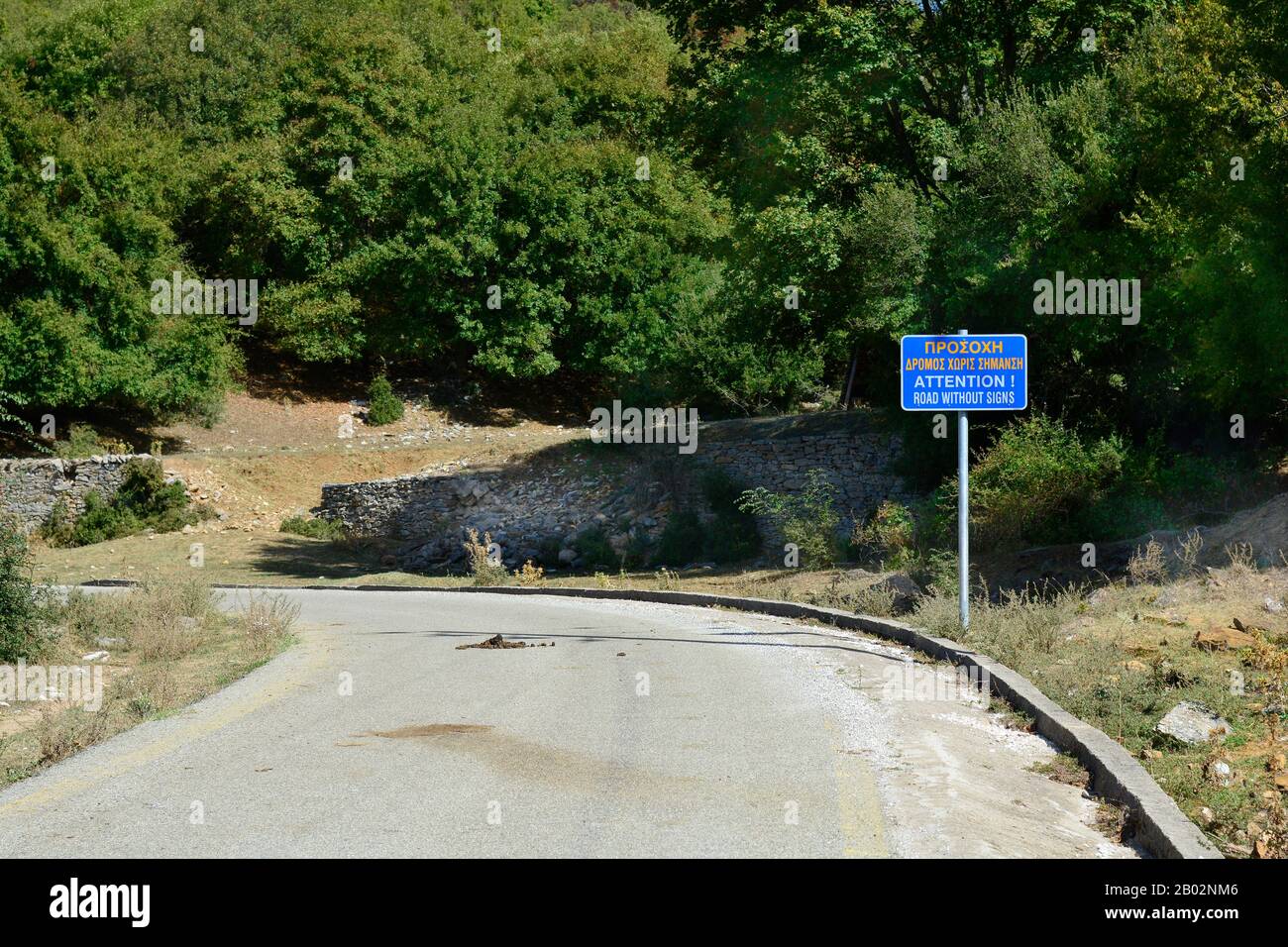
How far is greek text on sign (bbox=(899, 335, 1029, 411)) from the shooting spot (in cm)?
1568

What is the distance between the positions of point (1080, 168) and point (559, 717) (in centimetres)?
1788

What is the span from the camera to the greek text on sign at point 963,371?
15.7m

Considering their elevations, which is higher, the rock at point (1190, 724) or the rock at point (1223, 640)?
the rock at point (1223, 640)

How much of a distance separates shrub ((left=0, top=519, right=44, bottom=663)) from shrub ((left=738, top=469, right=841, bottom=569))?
Answer: 14.9 metres

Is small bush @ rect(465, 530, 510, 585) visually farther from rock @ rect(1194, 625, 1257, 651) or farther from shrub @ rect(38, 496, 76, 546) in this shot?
rock @ rect(1194, 625, 1257, 651)

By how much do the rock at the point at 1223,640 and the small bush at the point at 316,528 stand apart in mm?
29755

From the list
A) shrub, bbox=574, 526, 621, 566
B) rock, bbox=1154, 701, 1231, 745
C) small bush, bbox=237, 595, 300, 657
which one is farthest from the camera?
shrub, bbox=574, 526, 621, 566

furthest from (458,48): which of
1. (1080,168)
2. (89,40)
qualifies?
(1080,168)

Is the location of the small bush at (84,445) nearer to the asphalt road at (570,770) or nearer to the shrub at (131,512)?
the shrub at (131,512)

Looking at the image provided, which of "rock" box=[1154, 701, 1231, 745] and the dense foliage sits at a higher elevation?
the dense foliage

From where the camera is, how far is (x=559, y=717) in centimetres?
1088

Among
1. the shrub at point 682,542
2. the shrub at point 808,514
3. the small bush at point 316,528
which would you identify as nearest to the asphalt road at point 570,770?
the shrub at point 808,514

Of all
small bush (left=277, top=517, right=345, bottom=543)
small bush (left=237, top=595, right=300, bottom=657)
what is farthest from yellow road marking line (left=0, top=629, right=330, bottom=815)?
small bush (left=277, top=517, right=345, bottom=543)

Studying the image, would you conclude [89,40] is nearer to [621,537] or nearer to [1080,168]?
[621,537]
